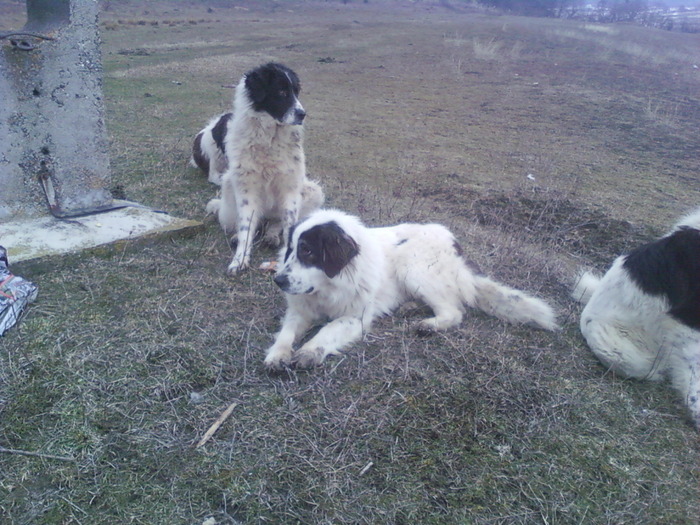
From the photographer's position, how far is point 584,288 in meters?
4.06

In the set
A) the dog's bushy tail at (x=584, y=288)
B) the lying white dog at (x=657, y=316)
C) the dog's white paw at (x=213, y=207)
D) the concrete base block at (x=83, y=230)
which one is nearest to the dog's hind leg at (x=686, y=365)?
the lying white dog at (x=657, y=316)

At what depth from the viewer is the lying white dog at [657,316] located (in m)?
3.09

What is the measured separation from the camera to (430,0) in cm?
4525

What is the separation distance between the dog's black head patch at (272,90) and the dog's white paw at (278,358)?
2358mm

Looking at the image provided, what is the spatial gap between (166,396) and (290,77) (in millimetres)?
3031

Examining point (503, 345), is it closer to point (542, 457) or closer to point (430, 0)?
point (542, 457)

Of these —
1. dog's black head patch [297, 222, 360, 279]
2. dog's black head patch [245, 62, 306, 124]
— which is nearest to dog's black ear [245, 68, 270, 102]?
dog's black head patch [245, 62, 306, 124]

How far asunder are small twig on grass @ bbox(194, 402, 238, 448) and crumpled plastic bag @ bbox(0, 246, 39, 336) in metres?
1.43

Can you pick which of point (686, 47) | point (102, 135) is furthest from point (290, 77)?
point (686, 47)

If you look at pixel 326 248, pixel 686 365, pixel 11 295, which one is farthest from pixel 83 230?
pixel 686 365

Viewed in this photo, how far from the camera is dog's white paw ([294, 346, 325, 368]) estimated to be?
305 cm

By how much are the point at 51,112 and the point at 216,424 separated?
291 centimetres

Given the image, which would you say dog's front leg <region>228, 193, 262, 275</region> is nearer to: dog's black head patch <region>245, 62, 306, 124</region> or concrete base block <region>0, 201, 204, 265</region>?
concrete base block <region>0, 201, 204, 265</region>

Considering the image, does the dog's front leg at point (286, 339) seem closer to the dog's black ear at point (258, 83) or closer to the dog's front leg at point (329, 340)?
the dog's front leg at point (329, 340)
